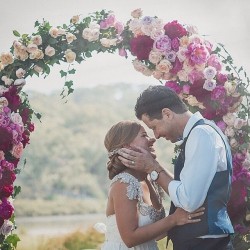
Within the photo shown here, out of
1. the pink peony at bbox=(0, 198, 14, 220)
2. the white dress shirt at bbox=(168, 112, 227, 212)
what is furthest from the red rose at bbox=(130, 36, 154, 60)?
the white dress shirt at bbox=(168, 112, 227, 212)

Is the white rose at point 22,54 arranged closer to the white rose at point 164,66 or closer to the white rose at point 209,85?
the white rose at point 164,66

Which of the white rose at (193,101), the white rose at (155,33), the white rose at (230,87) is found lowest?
the white rose at (193,101)

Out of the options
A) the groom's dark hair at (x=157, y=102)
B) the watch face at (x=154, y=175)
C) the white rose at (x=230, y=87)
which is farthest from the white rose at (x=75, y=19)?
the watch face at (x=154, y=175)

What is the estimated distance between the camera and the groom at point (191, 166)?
4.25 metres

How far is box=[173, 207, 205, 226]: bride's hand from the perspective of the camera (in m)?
4.39

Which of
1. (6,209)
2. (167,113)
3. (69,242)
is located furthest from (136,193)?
(69,242)

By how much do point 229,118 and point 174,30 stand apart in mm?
1024

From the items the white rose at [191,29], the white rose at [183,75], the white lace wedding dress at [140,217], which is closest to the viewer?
the white lace wedding dress at [140,217]

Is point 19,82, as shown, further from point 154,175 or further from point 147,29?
point 154,175

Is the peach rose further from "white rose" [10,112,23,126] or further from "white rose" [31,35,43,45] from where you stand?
"white rose" [10,112,23,126]

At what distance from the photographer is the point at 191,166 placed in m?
4.24

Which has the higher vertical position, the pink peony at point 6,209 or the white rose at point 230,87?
the white rose at point 230,87

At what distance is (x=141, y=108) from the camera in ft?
15.2

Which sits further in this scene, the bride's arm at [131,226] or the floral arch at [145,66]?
the floral arch at [145,66]
